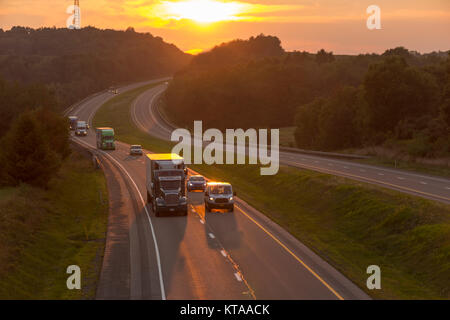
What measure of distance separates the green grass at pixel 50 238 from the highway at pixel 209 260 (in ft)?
3.37

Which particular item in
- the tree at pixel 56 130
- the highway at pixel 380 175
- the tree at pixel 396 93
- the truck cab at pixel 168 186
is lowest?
the highway at pixel 380 175

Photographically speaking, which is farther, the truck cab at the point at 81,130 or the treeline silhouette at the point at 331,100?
the truck cab at the point at 81,130

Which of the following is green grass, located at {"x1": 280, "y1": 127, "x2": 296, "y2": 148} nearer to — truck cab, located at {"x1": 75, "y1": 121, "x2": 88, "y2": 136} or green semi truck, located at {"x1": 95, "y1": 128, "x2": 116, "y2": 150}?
green semi truck, located at {"x1": 95, "y1": 128, "x2": 116, "y2": 150}

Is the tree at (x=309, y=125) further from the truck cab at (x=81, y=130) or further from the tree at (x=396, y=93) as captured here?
the truck cab at (x=81, y=130)

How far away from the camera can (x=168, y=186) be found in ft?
128

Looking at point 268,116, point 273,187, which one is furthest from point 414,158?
point 268,116

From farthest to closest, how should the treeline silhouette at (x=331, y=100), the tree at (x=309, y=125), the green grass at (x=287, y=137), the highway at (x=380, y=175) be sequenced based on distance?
the green grass at (x=287, y=137) < the tree at (x=309, y=125) < the treeline silhouette at (x=331, y=100) < the highway at (x=380, y=175)

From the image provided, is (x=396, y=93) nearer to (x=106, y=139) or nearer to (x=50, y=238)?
(x=106, y=139)

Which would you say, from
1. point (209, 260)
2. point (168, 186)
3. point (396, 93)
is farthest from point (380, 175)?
point (396, 93)

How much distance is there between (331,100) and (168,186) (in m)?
67.2

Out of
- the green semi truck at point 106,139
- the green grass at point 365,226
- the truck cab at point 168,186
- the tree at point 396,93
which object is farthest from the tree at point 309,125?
the truck cab at point 168,186

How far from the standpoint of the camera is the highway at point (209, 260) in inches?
876

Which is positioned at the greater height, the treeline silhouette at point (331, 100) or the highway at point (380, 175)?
the treeline silhouette at point (331, 100)
